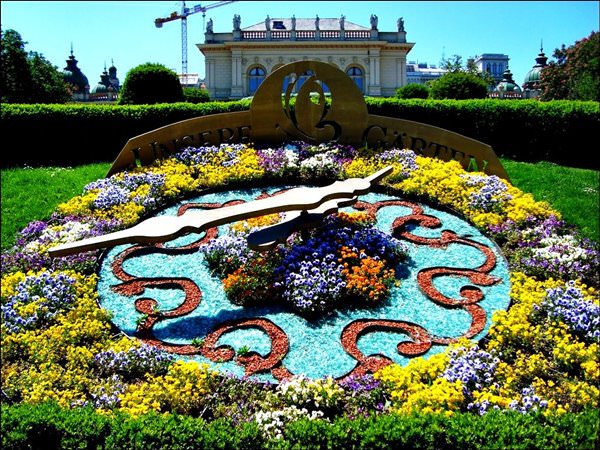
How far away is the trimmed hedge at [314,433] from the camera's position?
4.09m

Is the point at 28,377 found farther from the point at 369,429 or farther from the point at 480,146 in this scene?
the point at 480,146

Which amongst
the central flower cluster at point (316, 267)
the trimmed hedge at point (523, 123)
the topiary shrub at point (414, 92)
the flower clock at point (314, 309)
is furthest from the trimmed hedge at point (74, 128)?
the topiary shrub at point (414, 92)

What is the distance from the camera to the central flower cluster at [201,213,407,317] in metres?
6.88

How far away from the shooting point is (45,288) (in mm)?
6707

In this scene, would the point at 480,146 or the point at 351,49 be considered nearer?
the point at 480,146

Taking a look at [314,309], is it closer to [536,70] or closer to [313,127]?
[313,127]

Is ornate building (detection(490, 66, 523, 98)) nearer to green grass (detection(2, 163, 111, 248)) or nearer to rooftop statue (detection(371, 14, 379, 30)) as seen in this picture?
rooftop statue (detection(371, 14, 379, 30))

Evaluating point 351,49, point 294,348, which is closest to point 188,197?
point 294,348

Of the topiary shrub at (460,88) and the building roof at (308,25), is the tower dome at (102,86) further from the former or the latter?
the topiary shrub at (460,88)

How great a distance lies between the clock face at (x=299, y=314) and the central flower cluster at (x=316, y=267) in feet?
0.30

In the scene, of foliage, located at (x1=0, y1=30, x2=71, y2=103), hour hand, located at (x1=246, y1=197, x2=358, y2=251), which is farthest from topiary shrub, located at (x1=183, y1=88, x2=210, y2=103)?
hour hand, located at (x1=246, y1=197, x2=358, y2=251)

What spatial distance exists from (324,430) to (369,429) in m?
0.30

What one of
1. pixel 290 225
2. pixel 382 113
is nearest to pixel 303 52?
pixel 382 113

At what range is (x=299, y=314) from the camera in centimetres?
671
